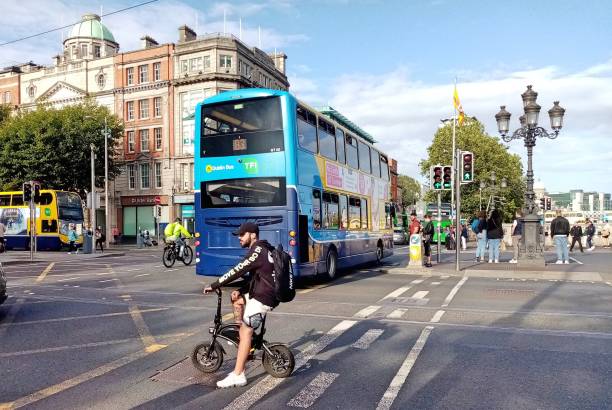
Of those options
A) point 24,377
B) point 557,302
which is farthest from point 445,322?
point 24,377

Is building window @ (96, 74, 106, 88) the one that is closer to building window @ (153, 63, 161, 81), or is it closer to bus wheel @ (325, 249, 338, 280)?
building window @ (153, 63, 161, 81)

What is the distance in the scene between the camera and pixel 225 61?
44062mm

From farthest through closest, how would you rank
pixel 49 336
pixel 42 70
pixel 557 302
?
1. pixel 42 70
2. pixel 557 302
3. pixel 49 336

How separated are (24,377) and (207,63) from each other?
41.8 metres

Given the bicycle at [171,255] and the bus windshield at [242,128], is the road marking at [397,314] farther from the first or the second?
the bicycle at [171,255]

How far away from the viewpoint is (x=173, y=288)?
12680 mm

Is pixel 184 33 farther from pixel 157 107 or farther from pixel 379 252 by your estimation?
pixel 379 252

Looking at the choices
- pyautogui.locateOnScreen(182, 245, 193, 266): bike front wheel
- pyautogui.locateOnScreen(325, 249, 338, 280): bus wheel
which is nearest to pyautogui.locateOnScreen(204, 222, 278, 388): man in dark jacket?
pyautogui.locateOnScreen(325, 249, 338, 280): bus wheel

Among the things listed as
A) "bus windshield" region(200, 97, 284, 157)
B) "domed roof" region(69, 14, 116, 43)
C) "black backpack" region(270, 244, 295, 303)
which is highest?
"domed roof" region(69, 14, 116, 43)

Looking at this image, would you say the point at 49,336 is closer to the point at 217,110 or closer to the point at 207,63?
the point at 217,110

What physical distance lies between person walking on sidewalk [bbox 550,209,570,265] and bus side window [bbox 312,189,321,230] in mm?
9398

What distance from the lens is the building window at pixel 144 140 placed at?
47438 millimetres

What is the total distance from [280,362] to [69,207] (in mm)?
29807

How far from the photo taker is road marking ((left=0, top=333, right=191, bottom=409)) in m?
4.51
